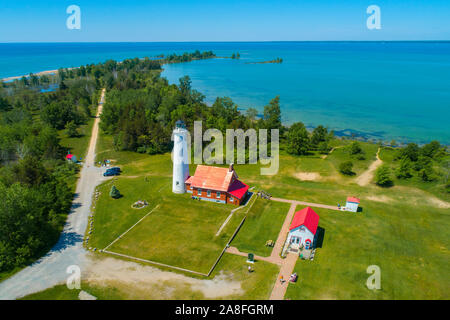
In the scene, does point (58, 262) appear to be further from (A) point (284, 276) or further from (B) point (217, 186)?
(A) point (284, 276)

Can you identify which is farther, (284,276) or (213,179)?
(213,179)

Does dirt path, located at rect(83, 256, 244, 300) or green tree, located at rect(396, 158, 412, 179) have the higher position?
green tree, located at rect(396, 158, 412, 179)

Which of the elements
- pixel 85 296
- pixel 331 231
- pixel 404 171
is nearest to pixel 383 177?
pixel 404 171

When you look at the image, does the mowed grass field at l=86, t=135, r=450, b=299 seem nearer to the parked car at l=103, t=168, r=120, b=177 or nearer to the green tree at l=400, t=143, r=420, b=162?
the parked car at l=103, t=168, r=120, b=177

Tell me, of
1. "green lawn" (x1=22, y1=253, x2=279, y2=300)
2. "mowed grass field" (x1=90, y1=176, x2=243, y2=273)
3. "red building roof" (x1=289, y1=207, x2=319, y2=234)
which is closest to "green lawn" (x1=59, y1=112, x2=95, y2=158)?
"mowed grass field" (x1=90, y1=176, x2=243, y2=273)

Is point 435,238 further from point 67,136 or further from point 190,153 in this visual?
point 67,136
